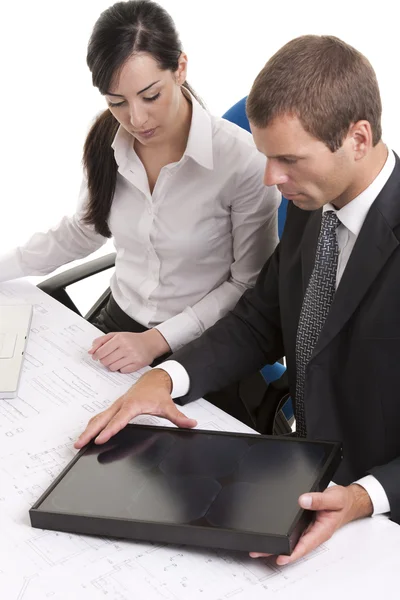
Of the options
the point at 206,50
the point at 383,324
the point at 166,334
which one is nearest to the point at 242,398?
the point at 166,334

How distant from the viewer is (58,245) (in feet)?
7.11

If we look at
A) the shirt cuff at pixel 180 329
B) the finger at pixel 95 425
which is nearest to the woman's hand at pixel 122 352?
the shirt cuff at pixel 180 329

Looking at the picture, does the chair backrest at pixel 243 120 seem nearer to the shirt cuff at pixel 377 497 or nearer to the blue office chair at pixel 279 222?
the blue office chair at pixel 279 222

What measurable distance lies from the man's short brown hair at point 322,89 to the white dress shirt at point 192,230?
484 mm

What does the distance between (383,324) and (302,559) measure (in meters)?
0.46

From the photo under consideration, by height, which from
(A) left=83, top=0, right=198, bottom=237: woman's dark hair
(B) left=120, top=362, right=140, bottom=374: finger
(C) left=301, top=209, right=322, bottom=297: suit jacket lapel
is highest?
(A) left=83, top=0, right=198, bottom=237: woman's dark hair

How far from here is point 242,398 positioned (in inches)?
74.2

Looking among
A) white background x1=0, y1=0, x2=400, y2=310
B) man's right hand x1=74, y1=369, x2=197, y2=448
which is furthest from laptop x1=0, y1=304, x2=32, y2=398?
white background x1=0, y1=0, x2=400, y2=310

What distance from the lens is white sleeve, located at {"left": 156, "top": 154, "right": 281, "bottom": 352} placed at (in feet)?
6.28

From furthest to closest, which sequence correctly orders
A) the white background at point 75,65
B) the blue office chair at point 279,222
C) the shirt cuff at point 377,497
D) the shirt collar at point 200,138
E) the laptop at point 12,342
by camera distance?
the white background at point 75,65 → the blue office chair at point 279,222 → the shirt collar at point 200,138 → the laptop at point 12,342 → the shirt cuff at point 377,497

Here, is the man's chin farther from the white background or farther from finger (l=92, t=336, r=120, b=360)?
the white background

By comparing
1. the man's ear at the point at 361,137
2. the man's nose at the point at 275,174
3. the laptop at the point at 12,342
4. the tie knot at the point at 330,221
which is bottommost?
the laptop at the point at 12,342

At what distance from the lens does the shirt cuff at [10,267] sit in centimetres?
209

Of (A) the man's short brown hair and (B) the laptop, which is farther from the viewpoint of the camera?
(B) the laptop
